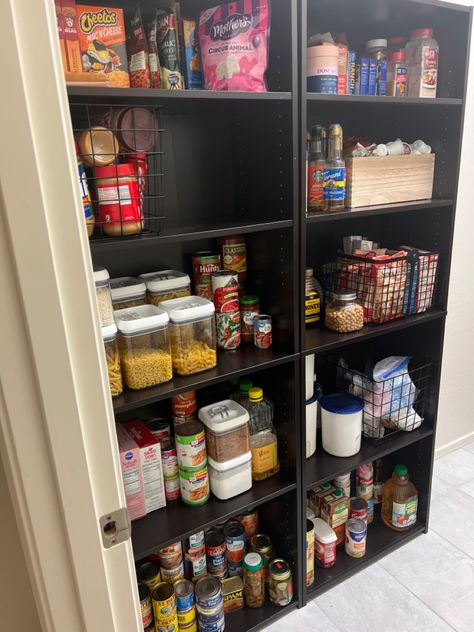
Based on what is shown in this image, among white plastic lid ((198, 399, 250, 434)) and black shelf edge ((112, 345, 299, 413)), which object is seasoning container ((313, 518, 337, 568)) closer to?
white plastic lid ((198, 399, 250, 434))

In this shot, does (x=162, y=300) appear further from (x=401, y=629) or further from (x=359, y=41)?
(x=401, y=629)

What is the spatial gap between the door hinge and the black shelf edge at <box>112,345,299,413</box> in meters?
0.46

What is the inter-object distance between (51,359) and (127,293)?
705mm

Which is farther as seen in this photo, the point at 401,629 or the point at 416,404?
the point at 416,404

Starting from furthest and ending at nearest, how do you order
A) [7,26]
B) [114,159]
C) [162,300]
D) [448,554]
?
[448,554]
[162,300]
[114,159]
[7,26]

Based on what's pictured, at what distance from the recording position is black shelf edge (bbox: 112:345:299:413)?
119 centimetres

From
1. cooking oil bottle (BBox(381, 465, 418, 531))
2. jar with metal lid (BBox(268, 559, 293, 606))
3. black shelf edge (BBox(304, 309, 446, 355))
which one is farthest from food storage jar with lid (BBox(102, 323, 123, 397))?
cooking oil bottle (BBox(381, 465, 418, 531))

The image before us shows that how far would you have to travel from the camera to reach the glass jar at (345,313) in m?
1.55

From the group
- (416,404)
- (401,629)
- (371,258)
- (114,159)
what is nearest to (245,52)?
(114,159)

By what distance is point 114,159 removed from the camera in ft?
3.65

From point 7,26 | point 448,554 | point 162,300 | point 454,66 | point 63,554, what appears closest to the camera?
point 7,26

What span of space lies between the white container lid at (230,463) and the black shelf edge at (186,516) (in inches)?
4.5

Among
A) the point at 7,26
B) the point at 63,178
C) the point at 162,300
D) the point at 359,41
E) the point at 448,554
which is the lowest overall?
the point at 448,554

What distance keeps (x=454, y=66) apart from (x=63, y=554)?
1697mm
